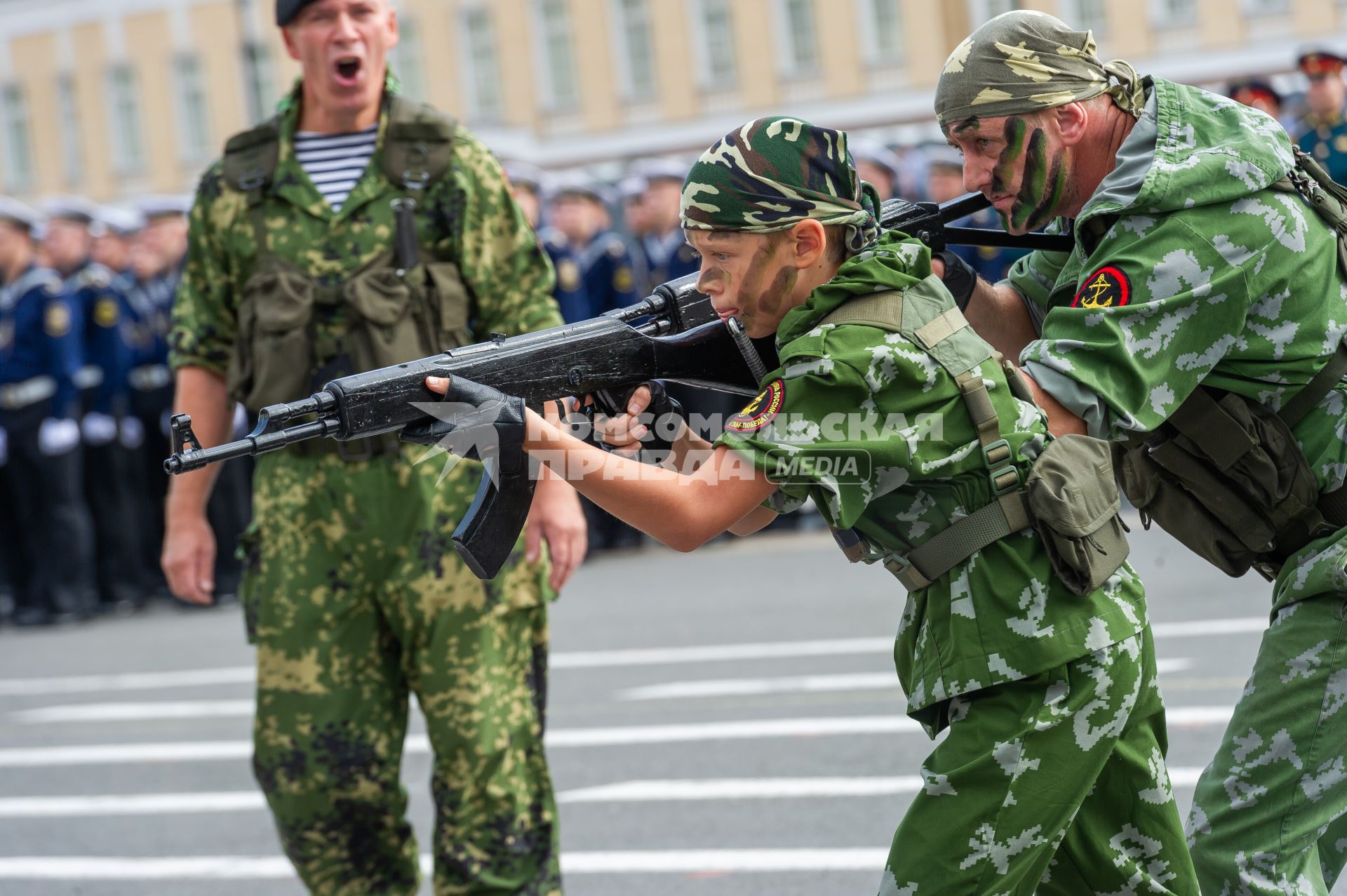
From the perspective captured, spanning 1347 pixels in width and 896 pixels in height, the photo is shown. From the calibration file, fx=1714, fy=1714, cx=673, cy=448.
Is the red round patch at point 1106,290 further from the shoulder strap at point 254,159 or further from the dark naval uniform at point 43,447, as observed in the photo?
the dark naval uniform at point 43,447

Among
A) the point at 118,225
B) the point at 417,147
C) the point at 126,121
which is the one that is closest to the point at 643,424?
the point at 417,147

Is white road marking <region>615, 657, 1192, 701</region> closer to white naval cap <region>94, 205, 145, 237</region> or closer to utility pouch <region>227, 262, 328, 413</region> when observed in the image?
utility pouch <region>227, 262, 328, 413</region>

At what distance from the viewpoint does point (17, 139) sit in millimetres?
43969

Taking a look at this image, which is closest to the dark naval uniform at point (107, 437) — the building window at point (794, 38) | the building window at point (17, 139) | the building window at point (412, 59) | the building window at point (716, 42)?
the building window at point (794, 38)

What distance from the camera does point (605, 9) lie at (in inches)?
1474

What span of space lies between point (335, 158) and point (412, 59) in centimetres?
3620

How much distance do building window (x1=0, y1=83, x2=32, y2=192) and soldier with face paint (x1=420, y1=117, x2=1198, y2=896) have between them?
44374 mm

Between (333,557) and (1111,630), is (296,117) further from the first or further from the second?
(1111,630)

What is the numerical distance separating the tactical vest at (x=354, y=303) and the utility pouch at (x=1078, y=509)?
1868mm

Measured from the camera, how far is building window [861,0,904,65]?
34375mm

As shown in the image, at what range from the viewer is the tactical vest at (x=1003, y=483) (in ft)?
9.50

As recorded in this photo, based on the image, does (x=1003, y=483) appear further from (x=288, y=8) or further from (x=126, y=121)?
(x=126, y=121)

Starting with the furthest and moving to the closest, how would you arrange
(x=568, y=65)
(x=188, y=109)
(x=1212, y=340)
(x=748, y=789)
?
(x=188, y=109) → (x=568, y=65) → (x=748, y=789) → (x=1212, y=340)

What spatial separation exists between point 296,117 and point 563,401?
1649mm
